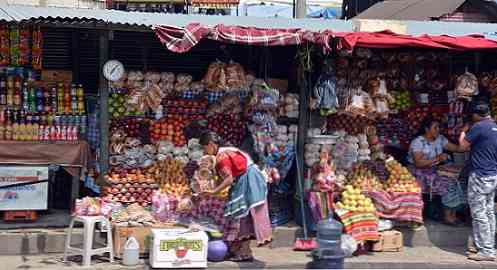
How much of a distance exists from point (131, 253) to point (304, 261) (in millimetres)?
2221

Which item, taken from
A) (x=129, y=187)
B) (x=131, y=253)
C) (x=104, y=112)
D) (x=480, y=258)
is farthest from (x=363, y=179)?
(x=104, y=112)

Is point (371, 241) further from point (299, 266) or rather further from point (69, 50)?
point (69, 50)

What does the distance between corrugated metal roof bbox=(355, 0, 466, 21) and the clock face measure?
8687 mm

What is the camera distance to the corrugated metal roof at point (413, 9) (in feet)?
54.5

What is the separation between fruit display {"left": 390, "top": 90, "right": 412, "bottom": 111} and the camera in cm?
1069

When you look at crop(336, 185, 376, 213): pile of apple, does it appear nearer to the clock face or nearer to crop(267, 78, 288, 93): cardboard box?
crop(267, 78, 288, 93): cardboard box

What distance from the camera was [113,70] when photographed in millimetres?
9367

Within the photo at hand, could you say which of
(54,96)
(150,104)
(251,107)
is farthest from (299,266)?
(54,96)

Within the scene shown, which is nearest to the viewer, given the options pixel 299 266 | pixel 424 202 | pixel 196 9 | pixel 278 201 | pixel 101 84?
pixel 299 266

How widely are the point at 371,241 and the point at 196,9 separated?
6689mm

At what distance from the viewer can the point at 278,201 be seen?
10.1 meters

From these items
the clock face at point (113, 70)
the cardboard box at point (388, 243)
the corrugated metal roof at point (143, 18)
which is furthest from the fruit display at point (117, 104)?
the cardboard box at point (388, 243)

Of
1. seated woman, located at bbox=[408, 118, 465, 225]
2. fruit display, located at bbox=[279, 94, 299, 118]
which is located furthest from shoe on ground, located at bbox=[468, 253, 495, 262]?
fruit display, located at bbox=[279, 94, 299, 118]

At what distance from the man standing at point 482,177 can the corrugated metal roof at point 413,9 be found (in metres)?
7.17
